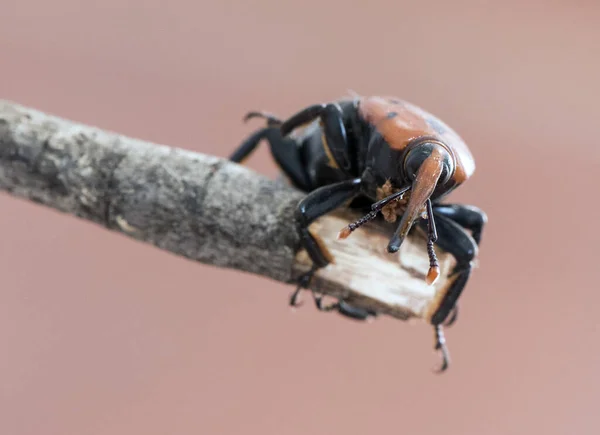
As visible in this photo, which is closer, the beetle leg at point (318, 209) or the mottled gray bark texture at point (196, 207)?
the beetle leg at point (318, 209)

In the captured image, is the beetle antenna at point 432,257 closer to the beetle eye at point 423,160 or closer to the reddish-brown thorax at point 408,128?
the beetle eye at point 423,160

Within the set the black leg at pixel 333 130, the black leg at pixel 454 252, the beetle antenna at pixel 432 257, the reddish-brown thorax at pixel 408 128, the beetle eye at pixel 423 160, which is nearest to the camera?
the beetle antenna at pixel 432 257

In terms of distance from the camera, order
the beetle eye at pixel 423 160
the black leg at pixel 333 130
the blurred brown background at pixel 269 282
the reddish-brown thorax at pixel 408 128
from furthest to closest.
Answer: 1. the blurred brown background at pixel 269 282
2. the black leg at pixel 333 130
3. the reddish-brown thorax at pixel 408 128
4. the beetle eye at pixel 423 160

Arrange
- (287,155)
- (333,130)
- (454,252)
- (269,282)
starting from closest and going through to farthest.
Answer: (454,252) < (333,130) < (287,155) < (269,282)

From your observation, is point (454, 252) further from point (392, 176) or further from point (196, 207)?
point (196, 207)

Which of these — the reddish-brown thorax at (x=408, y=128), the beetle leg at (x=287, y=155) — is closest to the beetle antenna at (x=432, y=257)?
the reddish-brown thorax at (x=408, y=128)

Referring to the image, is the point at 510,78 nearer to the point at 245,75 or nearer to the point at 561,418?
the point at 245,75

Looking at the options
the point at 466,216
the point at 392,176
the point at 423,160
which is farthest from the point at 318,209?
the point at 466,216

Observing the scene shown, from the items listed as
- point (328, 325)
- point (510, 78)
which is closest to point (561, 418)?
point (328, 325)
